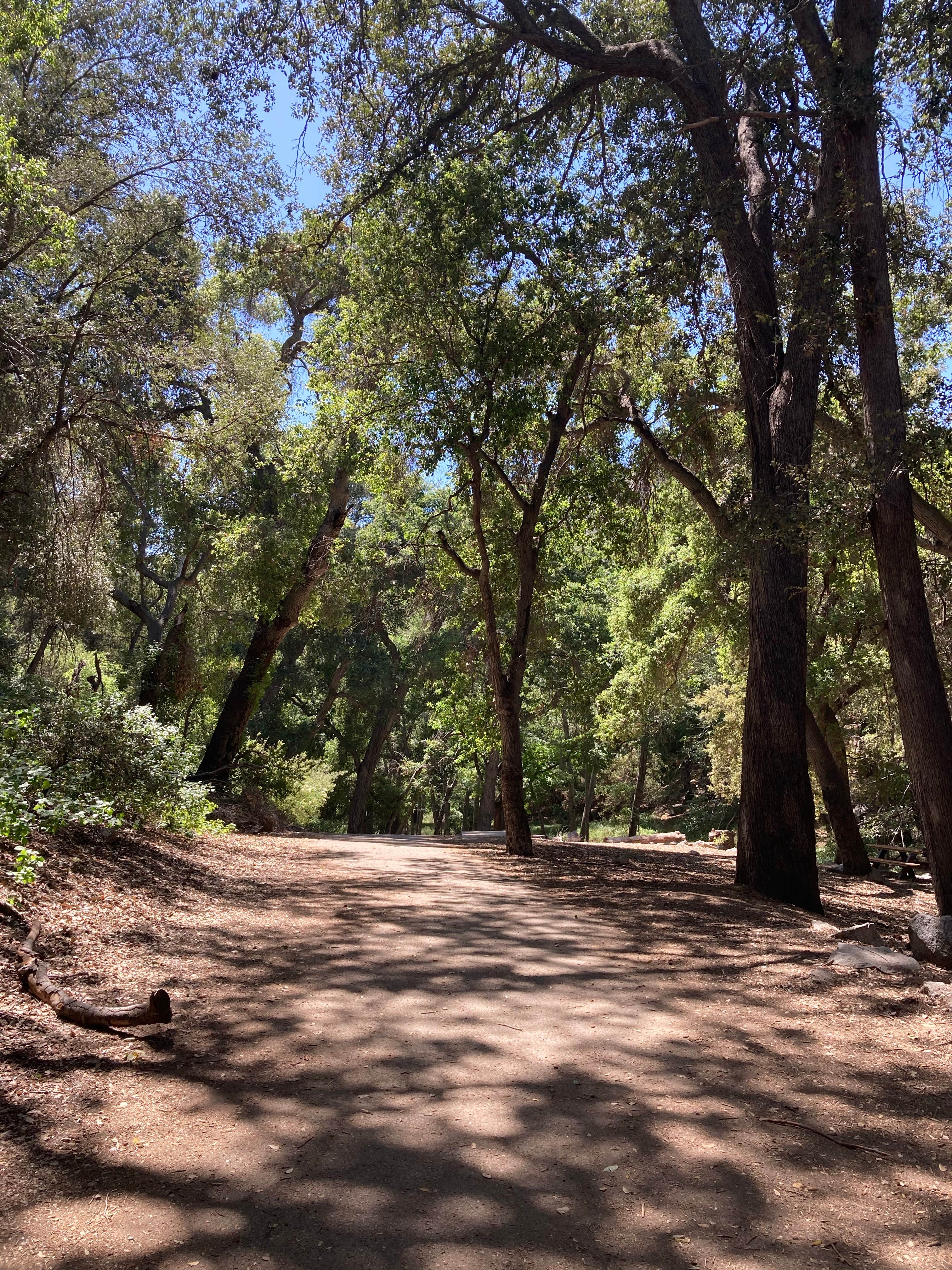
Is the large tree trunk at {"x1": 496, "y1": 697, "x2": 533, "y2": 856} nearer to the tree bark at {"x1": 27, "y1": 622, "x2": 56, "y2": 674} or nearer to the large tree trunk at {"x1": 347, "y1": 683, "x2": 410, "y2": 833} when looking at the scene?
the tree bark at {"x1": 27, "y1": 622, "x2": 56, "y2": 674}

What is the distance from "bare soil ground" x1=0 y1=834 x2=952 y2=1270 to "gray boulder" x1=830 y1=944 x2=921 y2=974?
0.74 feet

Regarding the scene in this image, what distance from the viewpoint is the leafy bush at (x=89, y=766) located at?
6184mm

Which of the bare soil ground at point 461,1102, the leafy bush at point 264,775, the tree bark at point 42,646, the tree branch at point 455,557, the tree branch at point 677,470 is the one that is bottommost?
the bare soil ground at point 461,1102

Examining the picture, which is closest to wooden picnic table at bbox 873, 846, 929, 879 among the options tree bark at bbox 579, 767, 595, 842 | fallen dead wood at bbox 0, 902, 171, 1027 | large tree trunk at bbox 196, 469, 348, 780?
tree bark at bbox 579, 767, 595, 842

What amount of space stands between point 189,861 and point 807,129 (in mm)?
10387

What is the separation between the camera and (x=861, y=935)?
6504 mm

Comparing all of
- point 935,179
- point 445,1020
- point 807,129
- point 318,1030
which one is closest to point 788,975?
point 445,1020

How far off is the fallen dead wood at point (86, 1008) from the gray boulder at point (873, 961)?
13.3ft

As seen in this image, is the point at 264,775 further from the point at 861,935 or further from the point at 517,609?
the point at 861,935

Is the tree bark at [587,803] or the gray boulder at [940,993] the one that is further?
the tree bark at [587,803]

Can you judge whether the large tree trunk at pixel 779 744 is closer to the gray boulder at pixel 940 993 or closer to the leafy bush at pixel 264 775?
the gray boulder at pixel 940 993

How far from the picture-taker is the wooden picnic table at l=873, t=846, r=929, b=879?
1789cm

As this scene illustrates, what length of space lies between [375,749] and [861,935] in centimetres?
2647

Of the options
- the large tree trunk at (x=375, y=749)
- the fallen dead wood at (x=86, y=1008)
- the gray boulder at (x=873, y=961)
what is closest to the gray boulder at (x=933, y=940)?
the gray boulder at (x=873, y=961)
